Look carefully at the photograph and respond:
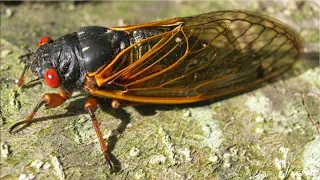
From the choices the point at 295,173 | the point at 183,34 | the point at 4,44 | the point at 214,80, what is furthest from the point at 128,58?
the point at 295,173

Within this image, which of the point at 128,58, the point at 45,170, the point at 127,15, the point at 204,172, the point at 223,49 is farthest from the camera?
the point at 127,15

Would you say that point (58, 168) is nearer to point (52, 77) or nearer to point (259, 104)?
point (52, 77)

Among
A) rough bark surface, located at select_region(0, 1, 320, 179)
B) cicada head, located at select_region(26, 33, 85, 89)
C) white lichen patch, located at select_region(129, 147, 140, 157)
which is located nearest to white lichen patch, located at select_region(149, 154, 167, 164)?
rough bark surface, located at select_region(0, 1, 320, 179)

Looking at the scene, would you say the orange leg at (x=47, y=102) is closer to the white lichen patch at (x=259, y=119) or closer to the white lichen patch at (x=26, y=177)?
the white lichen patch at (x=26, y=177)

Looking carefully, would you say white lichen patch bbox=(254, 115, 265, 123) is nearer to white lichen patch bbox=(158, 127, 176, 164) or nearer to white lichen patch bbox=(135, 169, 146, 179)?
white lichen patch bbox=(158, 127, 176, 164)

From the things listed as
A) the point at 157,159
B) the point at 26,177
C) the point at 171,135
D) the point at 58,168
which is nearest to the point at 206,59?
the point at 171,135

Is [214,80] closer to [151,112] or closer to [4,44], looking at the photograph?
[151,112]
